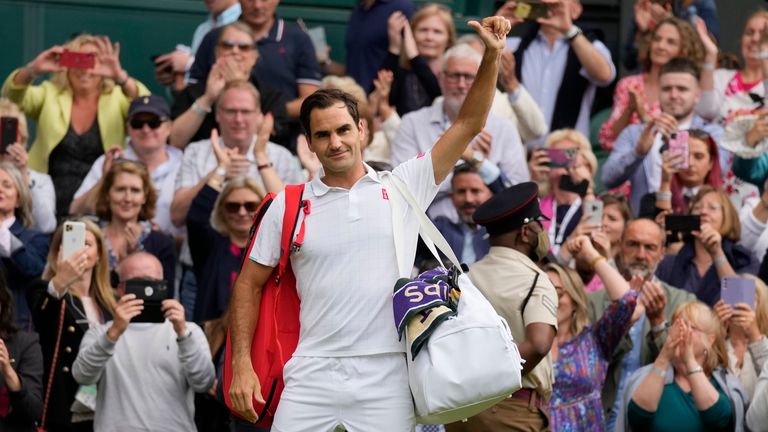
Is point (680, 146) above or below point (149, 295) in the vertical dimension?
above

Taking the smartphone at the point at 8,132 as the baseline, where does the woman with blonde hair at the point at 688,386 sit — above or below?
below

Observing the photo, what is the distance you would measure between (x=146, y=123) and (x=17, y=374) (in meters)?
3.26

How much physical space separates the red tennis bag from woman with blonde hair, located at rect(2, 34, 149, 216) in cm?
530

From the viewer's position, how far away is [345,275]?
6934mm

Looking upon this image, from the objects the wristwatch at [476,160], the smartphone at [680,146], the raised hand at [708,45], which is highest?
the raised hand at [708,45]

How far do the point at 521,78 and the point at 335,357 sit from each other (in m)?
7.07

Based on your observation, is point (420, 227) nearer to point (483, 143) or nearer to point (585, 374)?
point (585, 374)

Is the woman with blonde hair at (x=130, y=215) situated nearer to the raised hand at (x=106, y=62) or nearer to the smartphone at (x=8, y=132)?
the smartphone at (x=8, y=132)

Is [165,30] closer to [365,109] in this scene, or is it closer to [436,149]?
[365,109]

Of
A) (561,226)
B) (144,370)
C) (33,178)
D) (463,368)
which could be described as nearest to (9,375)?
(144,370)

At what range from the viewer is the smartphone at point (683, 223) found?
10.7 meters

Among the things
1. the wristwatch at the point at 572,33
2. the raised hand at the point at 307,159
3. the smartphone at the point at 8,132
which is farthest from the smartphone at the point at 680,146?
the smartphone at the point at 8,132

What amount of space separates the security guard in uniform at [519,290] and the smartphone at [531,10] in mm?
4284

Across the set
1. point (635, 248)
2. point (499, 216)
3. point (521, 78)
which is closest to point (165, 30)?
point (521, 78)
